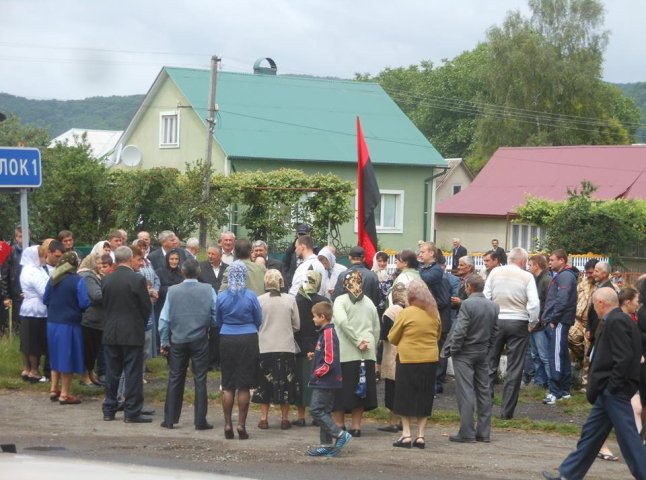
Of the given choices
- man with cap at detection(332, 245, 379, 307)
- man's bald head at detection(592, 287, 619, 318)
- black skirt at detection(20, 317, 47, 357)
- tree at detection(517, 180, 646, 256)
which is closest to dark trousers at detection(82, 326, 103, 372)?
black skirt at detection(20, 317, 47, 357)

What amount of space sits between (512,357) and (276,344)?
303 centimetres

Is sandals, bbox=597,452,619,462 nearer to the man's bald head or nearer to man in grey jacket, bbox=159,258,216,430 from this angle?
the man's bald head

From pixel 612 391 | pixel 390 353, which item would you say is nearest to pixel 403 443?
pixel 390 353

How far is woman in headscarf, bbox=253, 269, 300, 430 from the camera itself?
11781 millimetres

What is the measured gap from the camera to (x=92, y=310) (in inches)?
527

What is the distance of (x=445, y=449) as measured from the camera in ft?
36.6

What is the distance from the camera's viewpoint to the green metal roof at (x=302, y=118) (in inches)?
1663

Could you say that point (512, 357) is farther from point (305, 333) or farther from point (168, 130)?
point (168, 130)

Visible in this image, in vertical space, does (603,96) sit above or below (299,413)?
above

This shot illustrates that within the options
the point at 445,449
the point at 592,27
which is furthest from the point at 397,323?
the point at 592,27

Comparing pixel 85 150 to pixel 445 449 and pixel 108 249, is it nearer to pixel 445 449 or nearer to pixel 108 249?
pixel 108 249

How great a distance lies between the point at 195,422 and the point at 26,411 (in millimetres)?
2276

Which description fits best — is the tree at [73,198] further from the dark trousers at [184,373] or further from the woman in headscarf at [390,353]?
the woman in headscarf at [390,353]

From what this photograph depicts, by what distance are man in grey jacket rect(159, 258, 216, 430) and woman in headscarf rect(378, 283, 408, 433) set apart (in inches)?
79.1
